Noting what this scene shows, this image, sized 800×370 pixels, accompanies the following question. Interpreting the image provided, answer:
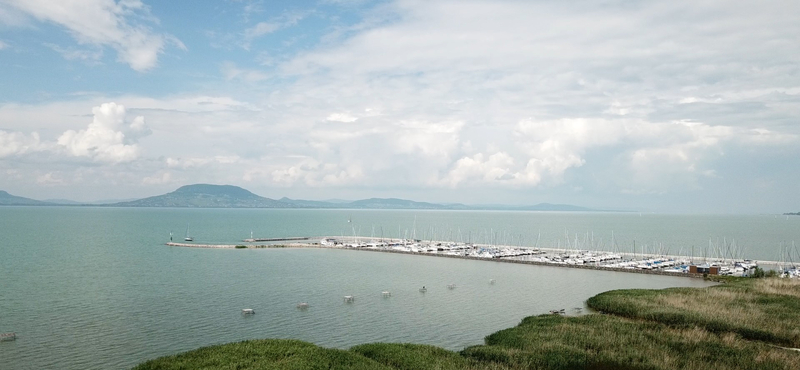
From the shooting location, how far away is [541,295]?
57.8m

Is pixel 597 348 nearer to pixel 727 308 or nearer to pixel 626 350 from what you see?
pixel 626 350

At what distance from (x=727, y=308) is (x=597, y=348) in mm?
17061

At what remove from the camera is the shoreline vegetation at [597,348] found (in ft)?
84.0

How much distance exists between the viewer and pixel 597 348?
30.0 m

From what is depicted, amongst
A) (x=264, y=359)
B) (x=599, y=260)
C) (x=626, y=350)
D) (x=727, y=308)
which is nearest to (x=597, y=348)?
(x=626, y=350)

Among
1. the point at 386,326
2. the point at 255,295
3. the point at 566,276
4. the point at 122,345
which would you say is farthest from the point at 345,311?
the point at 566,276

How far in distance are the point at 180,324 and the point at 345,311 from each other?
1386cm

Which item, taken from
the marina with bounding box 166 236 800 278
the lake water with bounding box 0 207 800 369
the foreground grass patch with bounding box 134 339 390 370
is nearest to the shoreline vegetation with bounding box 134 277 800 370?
the foreground grass patch with bounding box 134 339 390 370

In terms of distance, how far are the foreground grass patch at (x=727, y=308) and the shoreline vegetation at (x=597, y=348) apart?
0.08 m

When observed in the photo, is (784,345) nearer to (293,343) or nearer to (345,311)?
(293,343)

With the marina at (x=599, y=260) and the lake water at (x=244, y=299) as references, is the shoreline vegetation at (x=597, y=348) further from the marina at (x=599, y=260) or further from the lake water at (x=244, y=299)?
the marina at (x=599, y=260)

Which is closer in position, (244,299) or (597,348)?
(597,348)

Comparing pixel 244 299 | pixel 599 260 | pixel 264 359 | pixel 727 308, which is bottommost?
pixel 244 299

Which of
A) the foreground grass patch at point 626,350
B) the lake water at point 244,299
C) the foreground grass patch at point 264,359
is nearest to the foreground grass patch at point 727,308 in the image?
the foreground grass patch at point 626,350
